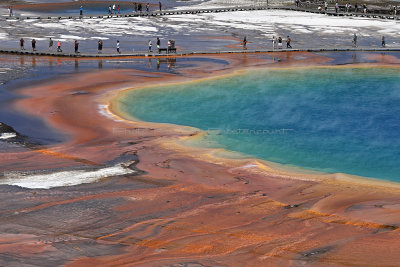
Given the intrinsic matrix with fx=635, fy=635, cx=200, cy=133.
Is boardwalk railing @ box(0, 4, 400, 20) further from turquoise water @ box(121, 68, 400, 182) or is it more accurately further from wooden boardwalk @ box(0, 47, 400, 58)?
turquoise water @ box(121, 68, 400, 182)

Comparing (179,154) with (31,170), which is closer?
(31,170)

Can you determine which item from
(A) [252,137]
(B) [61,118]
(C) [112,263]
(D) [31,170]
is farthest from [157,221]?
(B) [61,118]

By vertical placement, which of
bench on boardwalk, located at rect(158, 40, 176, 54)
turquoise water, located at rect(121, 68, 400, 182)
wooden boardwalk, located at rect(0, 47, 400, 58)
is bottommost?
turquoise water, located at rect(121, 68, 400, 182)

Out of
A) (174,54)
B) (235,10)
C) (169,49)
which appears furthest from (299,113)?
(235,10)

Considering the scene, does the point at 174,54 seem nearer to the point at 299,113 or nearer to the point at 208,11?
the point at 299,113

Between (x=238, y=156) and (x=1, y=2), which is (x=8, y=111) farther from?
(x=1, y=2)

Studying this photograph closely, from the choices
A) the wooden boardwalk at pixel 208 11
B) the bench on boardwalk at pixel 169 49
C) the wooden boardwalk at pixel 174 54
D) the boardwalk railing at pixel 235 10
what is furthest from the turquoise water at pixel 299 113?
the boardwalk railing at pixel 235 10

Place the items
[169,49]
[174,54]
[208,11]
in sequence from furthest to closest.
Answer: [208,11]
[174,54]
[169,49]

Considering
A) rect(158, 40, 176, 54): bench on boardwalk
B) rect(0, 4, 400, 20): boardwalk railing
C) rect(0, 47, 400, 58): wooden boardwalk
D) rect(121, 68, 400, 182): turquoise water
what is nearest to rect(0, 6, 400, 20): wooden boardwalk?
rect(0, 4, 400, 20): boardwalk railing
